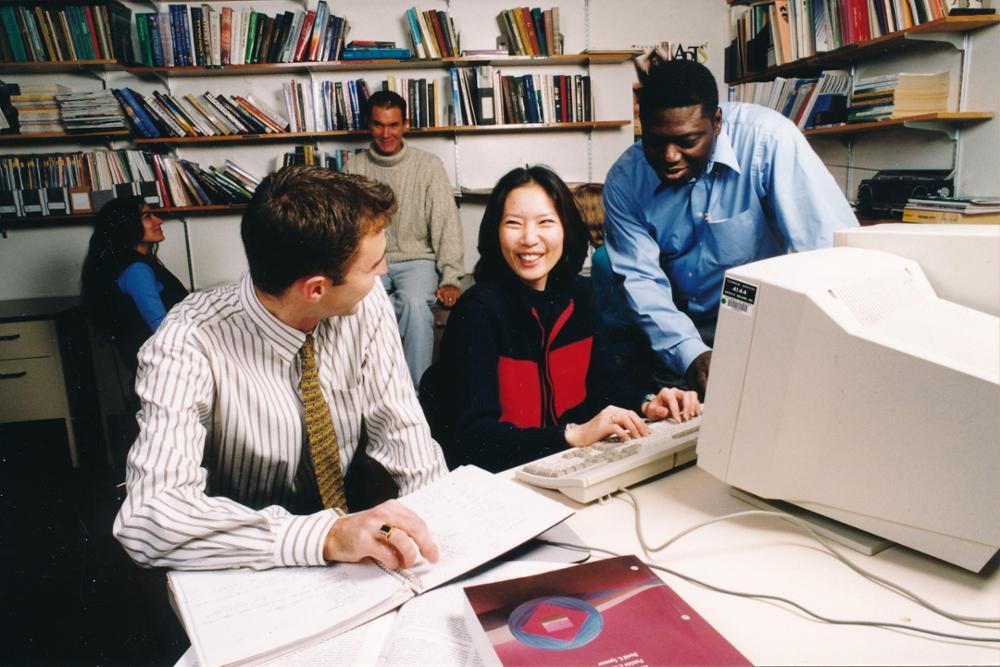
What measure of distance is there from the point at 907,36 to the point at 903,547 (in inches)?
94.7

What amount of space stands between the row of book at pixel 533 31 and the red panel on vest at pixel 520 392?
2.82m

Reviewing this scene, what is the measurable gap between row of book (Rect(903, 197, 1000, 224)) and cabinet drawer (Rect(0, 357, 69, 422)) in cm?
378

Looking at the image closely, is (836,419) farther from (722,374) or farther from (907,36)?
(907,36)

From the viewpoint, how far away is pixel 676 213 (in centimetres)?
181

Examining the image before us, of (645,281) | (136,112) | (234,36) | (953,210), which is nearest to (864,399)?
(645,281)

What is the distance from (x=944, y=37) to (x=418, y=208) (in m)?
2.48

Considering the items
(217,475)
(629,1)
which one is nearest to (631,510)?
(217,475)

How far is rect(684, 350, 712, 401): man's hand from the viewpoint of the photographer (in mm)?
1419

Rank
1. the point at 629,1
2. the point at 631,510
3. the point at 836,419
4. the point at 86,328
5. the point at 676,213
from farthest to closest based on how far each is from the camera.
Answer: the point at 629,1, the point at 86,328, the point at 676,213, the point at 631,510, the point at 836,419

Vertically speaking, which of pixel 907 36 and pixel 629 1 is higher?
pixel 629 1

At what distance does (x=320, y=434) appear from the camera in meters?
1.11

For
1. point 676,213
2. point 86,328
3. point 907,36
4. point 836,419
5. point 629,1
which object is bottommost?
point 86,328

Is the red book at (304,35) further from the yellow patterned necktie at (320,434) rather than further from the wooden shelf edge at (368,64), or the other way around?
the yellow patterned necktie at (320,434)

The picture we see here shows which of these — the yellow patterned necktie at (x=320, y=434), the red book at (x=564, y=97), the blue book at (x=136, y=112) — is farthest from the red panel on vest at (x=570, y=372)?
the blue book at (x=136, y=112)
